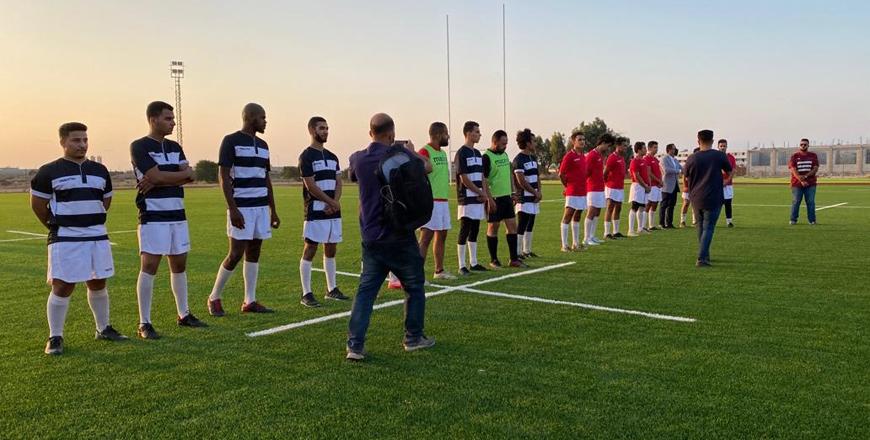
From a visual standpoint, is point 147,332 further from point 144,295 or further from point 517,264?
point 517,264

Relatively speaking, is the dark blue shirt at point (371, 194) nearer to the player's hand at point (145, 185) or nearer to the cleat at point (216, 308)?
the player's hand at point (145, 185)

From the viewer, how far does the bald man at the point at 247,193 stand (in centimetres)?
612

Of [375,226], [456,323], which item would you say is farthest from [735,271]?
[375,226]

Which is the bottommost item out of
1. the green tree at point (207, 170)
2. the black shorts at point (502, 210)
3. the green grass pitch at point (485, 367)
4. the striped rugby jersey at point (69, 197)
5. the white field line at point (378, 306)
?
the green grass pitch at point (485, 367)

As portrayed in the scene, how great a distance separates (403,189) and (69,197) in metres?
2.79

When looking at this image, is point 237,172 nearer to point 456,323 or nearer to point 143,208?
point 143,208

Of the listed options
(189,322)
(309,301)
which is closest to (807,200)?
(309,301)

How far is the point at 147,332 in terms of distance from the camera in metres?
5.54

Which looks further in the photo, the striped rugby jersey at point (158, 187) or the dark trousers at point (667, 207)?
the dark trousers at point (667, 207)

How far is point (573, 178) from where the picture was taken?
11.6 meters

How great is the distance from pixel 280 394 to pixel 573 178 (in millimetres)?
8588

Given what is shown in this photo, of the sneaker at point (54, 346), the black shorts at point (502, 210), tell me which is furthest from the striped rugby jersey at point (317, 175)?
the black shorts at point (502, 210)

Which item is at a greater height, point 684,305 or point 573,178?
point 573,178

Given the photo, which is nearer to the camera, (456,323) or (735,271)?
(456,323)
